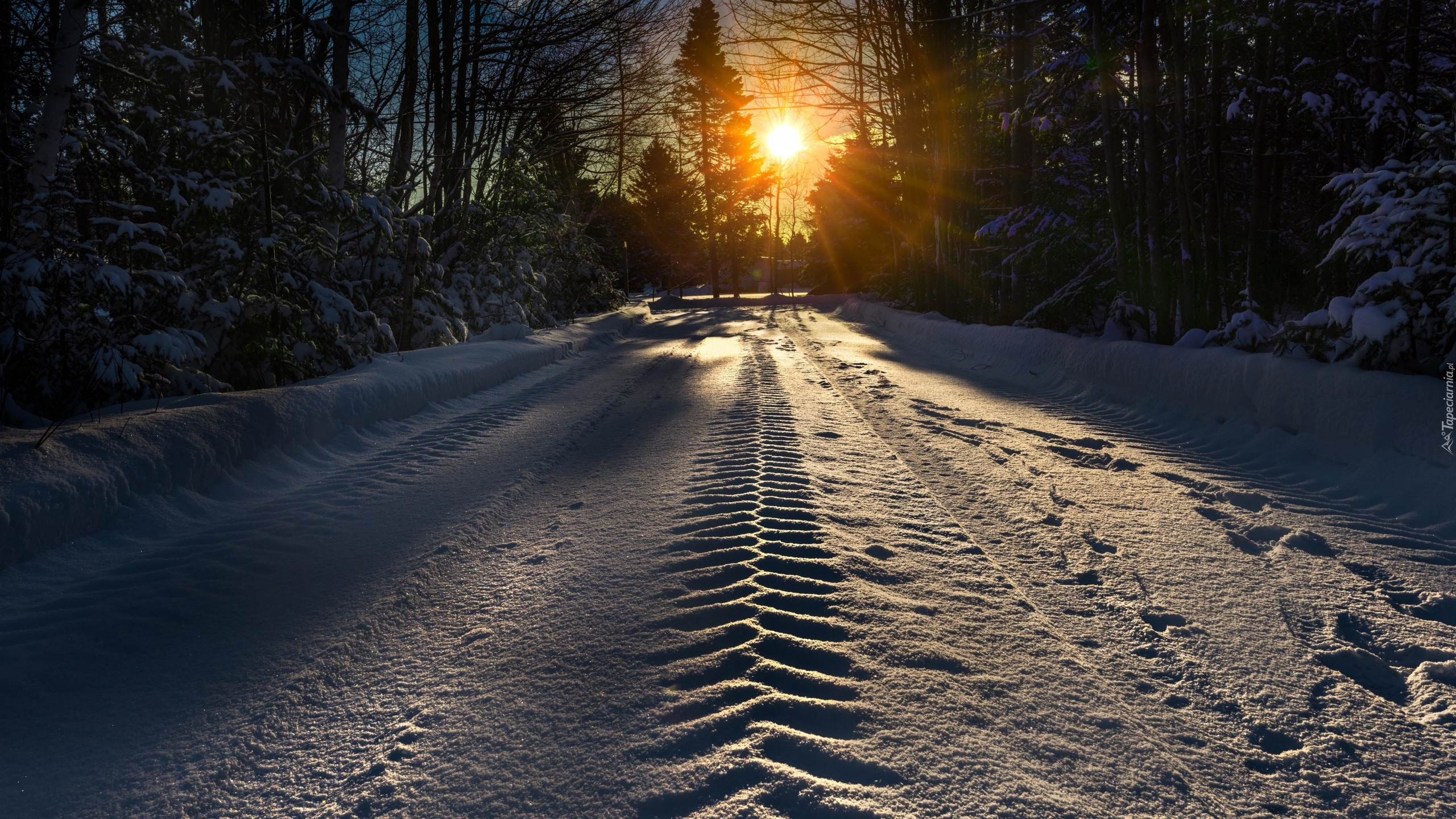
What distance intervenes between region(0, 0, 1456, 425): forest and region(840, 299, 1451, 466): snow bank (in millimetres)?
330

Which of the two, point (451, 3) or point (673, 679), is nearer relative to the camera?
point (673, 679)

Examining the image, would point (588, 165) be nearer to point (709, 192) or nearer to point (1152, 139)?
point (1152, 139)

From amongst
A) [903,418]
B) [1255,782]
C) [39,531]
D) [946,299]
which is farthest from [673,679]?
[946,299]

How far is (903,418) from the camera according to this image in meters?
7.20

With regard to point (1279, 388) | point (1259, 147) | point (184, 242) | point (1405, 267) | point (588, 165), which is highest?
point (588, 165)

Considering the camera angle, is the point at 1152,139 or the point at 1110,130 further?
the point at 1110,130

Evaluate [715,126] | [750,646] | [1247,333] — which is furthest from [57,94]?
[715,126]

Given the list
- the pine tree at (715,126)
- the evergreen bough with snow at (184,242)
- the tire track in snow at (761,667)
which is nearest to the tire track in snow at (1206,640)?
the tire track in snow at (761,667)

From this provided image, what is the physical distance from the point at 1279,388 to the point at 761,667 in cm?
567

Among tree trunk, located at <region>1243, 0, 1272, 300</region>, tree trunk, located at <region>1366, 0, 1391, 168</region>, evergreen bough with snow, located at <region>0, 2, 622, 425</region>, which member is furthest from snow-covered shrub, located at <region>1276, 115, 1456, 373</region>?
evergreen bough with snow, located at <region>0, 2, 622, 425</region>

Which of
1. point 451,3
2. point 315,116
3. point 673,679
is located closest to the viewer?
point 673,679

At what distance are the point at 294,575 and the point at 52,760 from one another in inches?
56.8

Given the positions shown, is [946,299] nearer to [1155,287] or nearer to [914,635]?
[1155,287]

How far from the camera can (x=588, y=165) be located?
22.9m
